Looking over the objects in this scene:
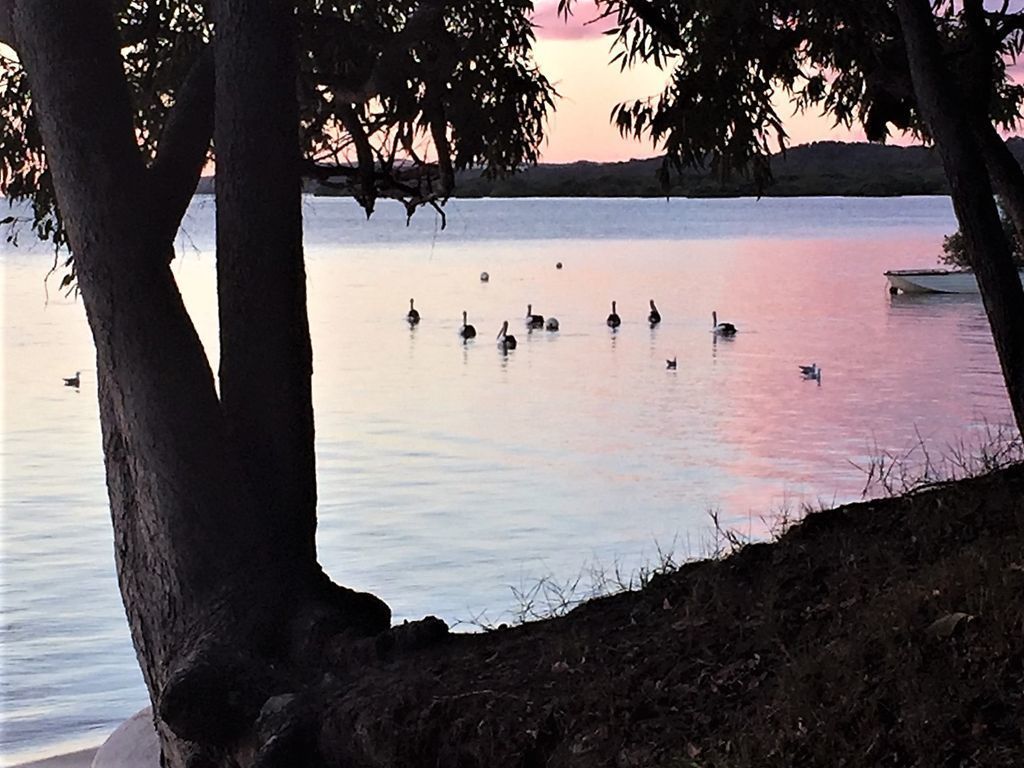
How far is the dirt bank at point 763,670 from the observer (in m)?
4.25

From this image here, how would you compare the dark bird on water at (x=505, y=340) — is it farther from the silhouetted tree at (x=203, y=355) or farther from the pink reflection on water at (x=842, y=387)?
the silhouetted tree at (x=203, y=355)

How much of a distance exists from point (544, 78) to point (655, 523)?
22.0 feet

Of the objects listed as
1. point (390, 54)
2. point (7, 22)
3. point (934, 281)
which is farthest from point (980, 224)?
point (934, 281)

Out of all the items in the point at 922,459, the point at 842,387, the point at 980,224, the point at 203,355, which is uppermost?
the point at 980,224

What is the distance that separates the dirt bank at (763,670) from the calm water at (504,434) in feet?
11.7

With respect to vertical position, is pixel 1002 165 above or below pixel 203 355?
above

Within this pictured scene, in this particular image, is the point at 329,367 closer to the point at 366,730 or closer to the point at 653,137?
the point at 653,137

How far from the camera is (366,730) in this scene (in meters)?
5.25

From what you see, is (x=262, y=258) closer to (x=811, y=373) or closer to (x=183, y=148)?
(x=183, y=148)

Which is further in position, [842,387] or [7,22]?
[842,387]

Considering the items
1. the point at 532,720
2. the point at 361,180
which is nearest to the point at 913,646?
the point at 532,720

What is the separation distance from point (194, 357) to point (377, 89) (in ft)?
7.03

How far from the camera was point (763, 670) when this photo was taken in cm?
489

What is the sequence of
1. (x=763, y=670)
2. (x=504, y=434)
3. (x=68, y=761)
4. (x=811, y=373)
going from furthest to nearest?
(x=811, y=373)
(x=504, y=434)
(x=68, y=761)
(x=763, y=670)
